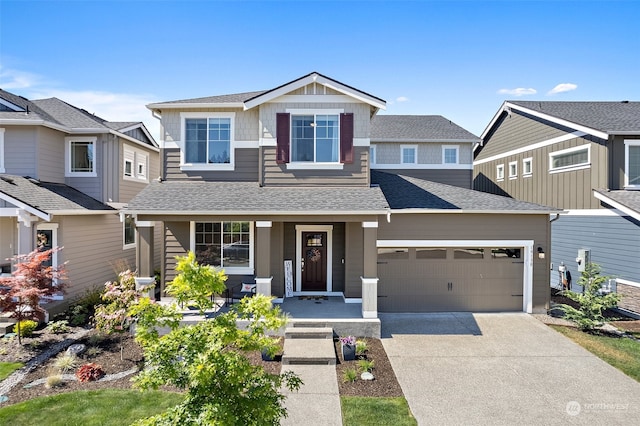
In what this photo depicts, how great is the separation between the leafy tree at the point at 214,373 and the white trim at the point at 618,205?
37.1 feet

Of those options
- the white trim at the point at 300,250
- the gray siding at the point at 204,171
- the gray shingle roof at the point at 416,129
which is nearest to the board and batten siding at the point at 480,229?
the white trim at the point at 300,250

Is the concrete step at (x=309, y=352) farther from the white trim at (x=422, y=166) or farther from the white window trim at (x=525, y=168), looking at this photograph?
Result: the white window trim at (x=525, y=168)

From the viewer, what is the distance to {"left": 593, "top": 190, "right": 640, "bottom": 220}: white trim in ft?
32.2

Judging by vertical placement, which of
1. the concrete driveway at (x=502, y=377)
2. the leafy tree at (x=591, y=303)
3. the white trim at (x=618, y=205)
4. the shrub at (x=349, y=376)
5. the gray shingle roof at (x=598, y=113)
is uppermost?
the gray shingle roof at (x=598, y=113)

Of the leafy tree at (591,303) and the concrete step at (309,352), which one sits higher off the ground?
the leafy tree at (591,303)

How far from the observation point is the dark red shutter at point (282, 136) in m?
10.4

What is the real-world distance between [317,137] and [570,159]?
388 inches

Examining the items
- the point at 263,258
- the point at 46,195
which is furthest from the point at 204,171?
the point at 46,195

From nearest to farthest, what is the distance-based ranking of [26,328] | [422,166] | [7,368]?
1. [7,368]
2. [26,328]
3. [422,166]

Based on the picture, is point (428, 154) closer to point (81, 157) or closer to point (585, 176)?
point (585, 176)

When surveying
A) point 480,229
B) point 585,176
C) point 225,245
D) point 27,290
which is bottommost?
point 27,290

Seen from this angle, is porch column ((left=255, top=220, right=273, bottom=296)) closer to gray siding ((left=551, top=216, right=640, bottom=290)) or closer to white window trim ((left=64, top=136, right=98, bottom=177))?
white window trim ((left=64, top=136, right=98, bottom=177))

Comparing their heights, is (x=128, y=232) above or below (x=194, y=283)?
below

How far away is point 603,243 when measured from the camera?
1123 centimetres
